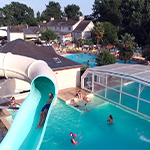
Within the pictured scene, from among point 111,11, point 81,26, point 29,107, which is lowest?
point 29,107

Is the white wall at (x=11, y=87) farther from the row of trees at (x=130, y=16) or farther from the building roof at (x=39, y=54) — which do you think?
the row of trees at (x=130, y=16)

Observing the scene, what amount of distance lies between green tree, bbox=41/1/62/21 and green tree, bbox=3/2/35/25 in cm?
849

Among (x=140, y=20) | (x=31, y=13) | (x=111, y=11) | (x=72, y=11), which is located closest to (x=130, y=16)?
(x=140, y=20)

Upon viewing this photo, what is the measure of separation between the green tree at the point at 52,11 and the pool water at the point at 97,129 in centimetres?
10127

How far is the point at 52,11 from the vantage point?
112125 millimetres

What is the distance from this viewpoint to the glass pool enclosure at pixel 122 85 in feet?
42.2

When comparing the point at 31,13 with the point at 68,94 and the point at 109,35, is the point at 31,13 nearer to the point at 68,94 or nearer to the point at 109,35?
the point at 109,35

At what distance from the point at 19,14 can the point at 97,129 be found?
111 m

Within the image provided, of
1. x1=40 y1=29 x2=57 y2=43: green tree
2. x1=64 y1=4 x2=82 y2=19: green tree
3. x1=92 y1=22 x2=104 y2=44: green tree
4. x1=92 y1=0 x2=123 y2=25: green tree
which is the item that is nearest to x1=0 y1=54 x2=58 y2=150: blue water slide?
x1=40 y1=29 x2=57 y2=43: green tree

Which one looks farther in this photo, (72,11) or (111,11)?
(72,11)

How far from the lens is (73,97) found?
15.9m

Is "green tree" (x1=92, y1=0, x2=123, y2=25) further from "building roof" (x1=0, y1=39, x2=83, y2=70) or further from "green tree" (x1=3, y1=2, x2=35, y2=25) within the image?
"green tree" (x1=3, y1=2, x2=35, y2=25)

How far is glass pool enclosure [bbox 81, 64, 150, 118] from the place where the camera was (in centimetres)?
1288

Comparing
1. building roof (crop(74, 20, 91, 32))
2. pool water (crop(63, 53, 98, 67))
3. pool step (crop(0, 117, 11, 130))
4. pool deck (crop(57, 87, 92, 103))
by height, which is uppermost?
building roof (crop(74, 20, 91, 32))
